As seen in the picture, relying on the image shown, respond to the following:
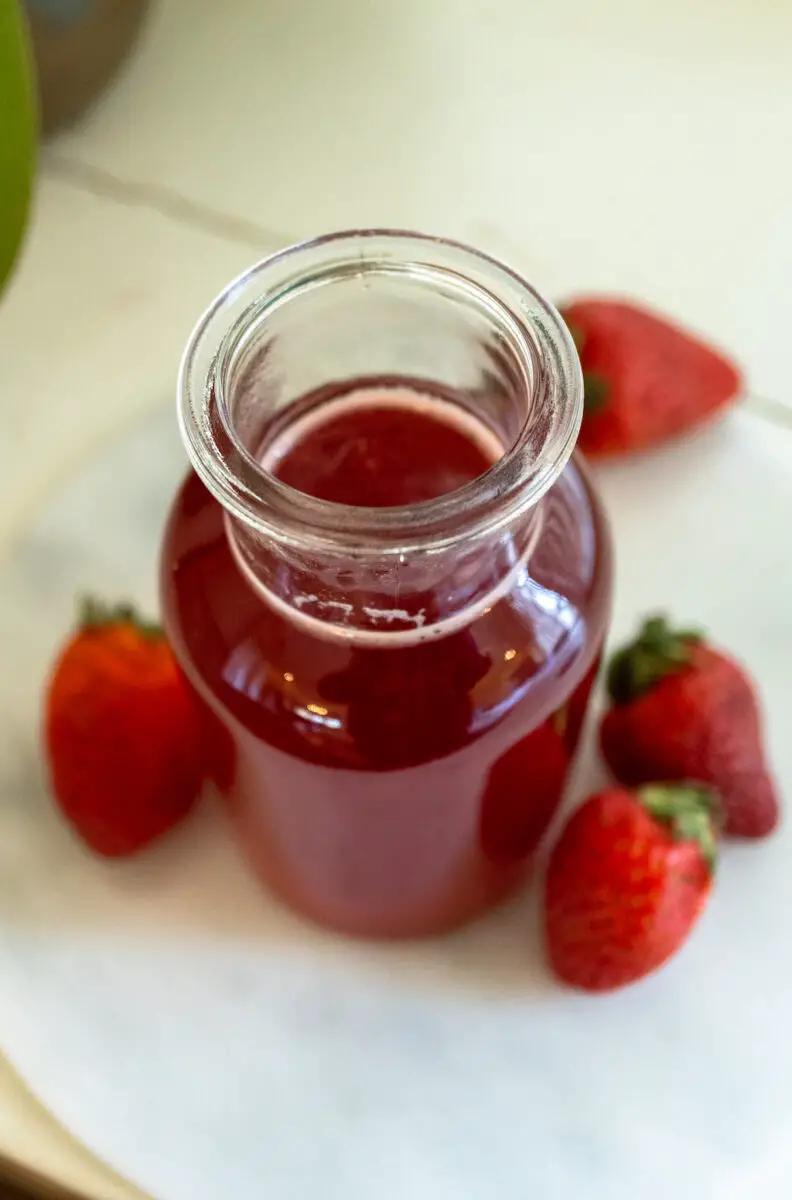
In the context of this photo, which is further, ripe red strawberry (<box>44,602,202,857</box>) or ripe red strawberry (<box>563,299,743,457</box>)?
ripe red strawberry (<box>563,299,743,457</box>)

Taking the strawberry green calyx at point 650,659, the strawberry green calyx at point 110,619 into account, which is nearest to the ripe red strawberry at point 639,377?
the strawberry green calyx at point 650,659

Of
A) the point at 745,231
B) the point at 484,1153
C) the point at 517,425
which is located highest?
the point at 517,425

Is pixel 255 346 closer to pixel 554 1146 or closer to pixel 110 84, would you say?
pixel 554 1146

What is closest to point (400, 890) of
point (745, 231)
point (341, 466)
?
point (341, 466)

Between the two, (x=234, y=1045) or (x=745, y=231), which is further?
(x=745, y=231)

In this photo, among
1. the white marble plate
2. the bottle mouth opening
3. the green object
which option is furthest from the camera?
the green object

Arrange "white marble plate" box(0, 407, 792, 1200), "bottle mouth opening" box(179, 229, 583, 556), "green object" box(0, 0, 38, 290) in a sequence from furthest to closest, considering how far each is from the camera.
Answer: "green object" box(0, 0, 38, 290) < "white marble plate" box(0, 407, 792, 1200) < "bottle mouth opening" box(179, 229, 583, 556)

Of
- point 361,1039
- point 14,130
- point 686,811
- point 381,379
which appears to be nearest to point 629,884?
point 686,811

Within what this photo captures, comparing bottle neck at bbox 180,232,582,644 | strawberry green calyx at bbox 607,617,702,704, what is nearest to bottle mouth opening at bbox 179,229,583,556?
bottle neck at bbox 180,232,582,644

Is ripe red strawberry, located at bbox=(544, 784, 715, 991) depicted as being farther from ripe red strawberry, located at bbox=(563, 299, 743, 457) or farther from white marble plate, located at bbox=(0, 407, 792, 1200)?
ripe red strawberry, located at bbox=(563, 299, 743, 457)
